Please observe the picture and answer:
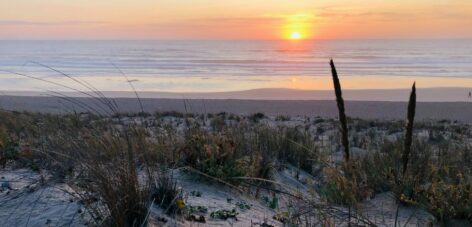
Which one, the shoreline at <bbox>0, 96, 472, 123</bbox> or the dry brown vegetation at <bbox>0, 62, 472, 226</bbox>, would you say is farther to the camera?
the shoreline at <bbox>0, 96, 472, 123</bbox>

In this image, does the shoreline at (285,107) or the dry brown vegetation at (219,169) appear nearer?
the dry brown vegetation at (219,169)

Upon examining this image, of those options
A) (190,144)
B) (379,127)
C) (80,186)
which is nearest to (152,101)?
(379,127)

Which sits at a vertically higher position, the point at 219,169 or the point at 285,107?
the point at 285,107

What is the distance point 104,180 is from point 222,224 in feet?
2.92

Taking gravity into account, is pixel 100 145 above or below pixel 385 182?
above

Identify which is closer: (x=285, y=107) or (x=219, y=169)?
(x=219, y=169)

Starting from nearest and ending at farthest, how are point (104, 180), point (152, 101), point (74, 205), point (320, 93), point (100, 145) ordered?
1. point (104, 180)
2. point (74, 205)
3. point (100, 145)
4. point (152, 101)
5. point (320, 93)

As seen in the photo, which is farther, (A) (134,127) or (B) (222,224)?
(A) (134,127)

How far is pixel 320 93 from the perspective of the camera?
82.2ft

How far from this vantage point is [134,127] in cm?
413

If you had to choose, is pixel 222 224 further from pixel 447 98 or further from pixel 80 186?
pixel 447 98

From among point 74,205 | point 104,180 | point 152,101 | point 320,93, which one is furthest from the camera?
point 320,93

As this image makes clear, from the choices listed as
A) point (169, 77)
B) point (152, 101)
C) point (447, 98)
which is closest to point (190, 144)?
point (152, 101)

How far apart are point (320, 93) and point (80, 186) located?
2197 cm
